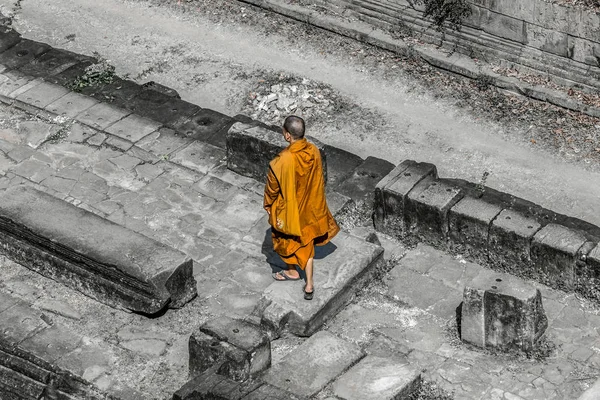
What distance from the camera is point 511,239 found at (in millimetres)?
11867

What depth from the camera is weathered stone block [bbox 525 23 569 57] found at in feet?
50.9

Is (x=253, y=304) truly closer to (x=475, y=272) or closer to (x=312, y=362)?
(x=312, y=362)

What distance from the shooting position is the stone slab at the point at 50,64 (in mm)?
15977

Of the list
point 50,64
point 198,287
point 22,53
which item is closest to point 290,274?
point 198,287

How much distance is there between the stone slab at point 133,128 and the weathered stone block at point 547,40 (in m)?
4.63

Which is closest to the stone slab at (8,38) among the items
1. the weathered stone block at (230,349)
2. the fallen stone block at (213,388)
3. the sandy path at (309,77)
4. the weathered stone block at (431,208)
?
the sandy path at (309,77)

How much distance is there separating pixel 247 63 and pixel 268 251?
14.9 ft

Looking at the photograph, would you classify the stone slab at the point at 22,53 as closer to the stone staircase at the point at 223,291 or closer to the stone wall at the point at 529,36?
the stone staircase at the point at 223,291

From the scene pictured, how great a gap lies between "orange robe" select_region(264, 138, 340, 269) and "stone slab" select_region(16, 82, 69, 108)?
455 centimetres

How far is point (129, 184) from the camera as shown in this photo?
44.0 ft

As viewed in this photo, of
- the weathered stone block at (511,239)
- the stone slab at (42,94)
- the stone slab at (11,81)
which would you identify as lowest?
the stone slab at (11,81)

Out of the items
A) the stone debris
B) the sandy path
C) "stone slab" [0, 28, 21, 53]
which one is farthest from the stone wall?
"stone slab" [0, 28, 21, 53]

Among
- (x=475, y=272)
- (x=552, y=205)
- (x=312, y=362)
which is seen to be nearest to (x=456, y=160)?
(x=552, y=205)

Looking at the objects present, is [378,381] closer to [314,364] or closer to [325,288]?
[314,364]
